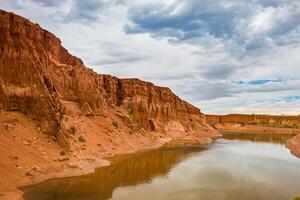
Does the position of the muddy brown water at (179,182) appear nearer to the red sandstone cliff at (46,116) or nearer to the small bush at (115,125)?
the red sandstone cliff at (46,116)

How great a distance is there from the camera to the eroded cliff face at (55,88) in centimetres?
3759

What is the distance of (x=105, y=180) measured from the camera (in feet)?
105

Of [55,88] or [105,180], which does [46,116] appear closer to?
[105,180]

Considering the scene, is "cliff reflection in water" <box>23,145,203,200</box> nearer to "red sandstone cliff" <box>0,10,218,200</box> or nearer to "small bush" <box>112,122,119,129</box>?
"red sandstone cliff" <box>0,10,218,200</box>

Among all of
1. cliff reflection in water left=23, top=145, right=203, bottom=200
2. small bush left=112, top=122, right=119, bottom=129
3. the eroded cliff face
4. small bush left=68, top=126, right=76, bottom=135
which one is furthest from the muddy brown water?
small bush left=112, top=122, right=119, bottom=129

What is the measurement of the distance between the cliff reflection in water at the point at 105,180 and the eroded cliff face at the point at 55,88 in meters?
7.40

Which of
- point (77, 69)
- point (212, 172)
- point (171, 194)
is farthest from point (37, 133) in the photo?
point (77, 69)

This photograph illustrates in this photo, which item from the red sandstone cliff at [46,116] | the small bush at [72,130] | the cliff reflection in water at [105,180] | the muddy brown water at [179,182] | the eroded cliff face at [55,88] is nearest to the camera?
the cliff reflection in water at [105,180]

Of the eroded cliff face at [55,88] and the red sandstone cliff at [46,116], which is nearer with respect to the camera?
the red sandstone cliff at [46,116]

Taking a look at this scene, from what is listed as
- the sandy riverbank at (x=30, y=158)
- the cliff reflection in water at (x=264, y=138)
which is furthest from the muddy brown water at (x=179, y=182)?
the cliff reflection in water at (x=264, y=138)

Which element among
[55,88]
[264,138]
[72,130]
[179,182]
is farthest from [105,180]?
[264,138]

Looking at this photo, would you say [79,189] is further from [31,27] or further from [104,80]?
[104,80]

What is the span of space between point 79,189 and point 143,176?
9406 millimetres

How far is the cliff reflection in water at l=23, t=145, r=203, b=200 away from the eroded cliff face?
24.3 feet
